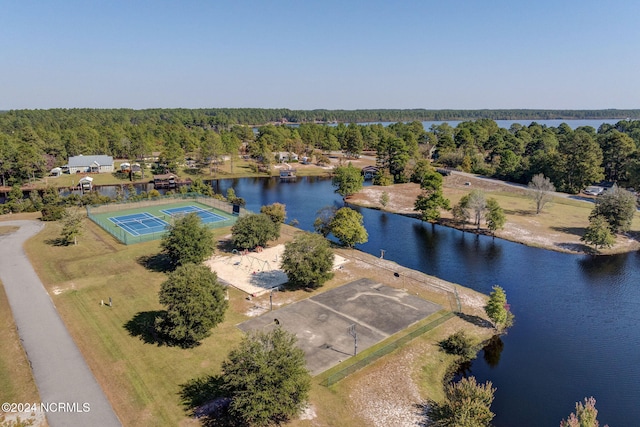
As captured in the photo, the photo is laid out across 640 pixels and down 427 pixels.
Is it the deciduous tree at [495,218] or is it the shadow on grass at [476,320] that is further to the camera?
the deciduous tree at [495,218]

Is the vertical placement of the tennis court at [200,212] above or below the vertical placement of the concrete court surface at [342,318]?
above

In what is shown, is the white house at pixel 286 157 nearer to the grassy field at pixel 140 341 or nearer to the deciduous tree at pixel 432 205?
the deciduous tree at pixel 432 205

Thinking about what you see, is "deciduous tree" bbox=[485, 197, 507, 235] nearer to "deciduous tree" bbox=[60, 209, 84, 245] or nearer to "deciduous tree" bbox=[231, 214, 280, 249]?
"deciduous tree" bbox=[231, 214, 280, 249]

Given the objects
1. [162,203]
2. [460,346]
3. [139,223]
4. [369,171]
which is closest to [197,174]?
[162,203]

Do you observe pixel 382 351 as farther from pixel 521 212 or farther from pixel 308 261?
pixel 521 212

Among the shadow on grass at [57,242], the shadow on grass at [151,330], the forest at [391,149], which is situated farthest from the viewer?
the forest at [391,149]

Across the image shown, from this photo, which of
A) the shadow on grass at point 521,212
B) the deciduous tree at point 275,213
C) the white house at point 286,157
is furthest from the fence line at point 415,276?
the white house at point 286,157

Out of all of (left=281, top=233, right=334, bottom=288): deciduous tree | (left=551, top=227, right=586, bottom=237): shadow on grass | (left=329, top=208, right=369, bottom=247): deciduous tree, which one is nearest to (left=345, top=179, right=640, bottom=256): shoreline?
(left=551, top=227, right=586, bottom=237): shadow on grass
